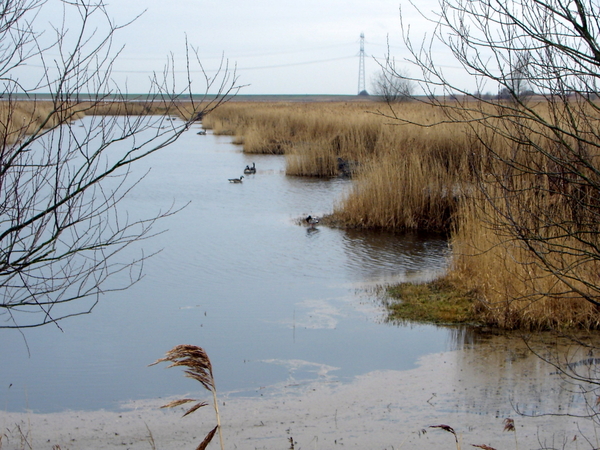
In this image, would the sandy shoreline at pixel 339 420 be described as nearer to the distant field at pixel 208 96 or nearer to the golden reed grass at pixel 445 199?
the golden reed grass at pixel 445 199

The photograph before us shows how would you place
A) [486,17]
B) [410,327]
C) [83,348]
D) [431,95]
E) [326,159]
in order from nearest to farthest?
[486,17] → [431,95] → [83,348] → [410,327] → [326,159]

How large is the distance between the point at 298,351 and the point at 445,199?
21.0ft

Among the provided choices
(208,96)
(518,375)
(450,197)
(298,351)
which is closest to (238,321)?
(298,351)


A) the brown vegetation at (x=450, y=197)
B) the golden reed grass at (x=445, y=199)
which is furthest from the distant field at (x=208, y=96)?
the golden reed grass at (x=445, y=199)

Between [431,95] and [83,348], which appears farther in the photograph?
[83,348]

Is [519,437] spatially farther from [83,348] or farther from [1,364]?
[1,364]

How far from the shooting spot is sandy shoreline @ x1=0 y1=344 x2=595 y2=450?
424cm

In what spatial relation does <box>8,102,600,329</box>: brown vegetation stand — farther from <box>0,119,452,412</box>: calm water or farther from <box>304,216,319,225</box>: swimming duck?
<box>0,119,452,412</box>: calm water

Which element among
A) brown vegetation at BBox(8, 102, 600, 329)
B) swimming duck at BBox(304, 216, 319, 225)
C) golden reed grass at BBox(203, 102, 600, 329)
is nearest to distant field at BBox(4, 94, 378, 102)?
brown vegetation at BBox(8, 102, 600, 329)

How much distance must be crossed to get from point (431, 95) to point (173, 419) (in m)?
2.95

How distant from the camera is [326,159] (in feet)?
61.0

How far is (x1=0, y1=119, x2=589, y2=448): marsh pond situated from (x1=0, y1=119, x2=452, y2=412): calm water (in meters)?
0.02

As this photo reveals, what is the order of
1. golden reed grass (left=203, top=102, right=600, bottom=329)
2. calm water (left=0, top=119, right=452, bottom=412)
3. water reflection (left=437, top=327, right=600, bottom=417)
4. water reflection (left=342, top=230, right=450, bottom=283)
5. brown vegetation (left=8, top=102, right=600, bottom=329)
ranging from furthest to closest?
1. water reflection (left=342, top=230, right=450, bottom=283)
2. golden reed grass (left=203, top=102, right=600, bottom=329)
3. calm water (left=0, top=119, right=452, bottom=412)
4. brown vegetation (left=8, top=102, right=600, bottom=329)
5. water reflection (left=437, top=327, right=600, bottom=417)

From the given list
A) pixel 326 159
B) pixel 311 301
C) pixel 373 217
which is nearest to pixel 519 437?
pixel 311 301
